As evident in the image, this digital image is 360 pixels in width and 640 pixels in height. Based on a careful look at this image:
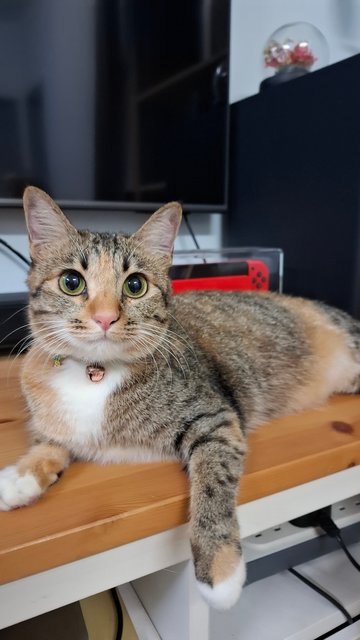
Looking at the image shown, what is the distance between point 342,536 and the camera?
34.4 inches

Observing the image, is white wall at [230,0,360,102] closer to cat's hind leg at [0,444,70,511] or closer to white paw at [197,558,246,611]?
cat's hind leg at [0,444,70,511]

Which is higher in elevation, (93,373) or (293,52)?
(293,52)

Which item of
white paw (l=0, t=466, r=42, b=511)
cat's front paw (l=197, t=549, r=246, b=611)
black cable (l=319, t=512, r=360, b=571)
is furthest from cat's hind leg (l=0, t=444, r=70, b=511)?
black cable (l=319, t=512, r=360, b=571)

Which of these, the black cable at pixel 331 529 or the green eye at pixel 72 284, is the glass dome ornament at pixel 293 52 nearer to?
the green eye at pixel 72 284

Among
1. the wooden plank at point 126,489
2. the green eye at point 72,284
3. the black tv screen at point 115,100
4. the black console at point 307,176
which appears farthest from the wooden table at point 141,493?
the black tv screen at point 115,100

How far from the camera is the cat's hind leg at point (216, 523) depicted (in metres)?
0.43

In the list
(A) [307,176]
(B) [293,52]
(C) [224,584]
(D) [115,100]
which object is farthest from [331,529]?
(B) [293,52]

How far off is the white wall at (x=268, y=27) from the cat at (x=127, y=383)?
1.06 meters

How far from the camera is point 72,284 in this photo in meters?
0.57

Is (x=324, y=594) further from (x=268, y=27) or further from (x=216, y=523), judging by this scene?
(x=268, y=27)

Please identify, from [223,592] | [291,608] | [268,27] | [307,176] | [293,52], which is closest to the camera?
[223,592]

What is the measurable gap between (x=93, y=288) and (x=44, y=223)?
13cm

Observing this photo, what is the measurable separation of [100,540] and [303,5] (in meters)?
1.75

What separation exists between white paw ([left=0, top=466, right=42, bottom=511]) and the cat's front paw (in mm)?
203
